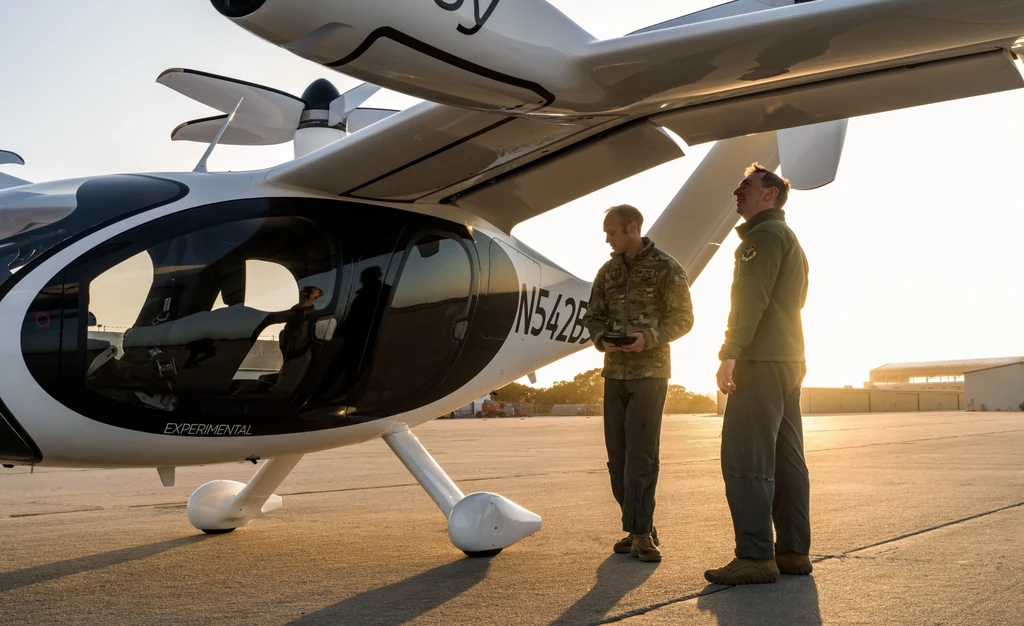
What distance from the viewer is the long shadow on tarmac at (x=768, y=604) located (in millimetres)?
3213

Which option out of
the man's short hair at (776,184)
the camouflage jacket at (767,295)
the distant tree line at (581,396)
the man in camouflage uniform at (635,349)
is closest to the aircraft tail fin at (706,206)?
the man in camouflage uniform at (635,349)

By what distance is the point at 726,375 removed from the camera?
157 inches

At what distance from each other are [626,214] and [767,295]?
117 cm

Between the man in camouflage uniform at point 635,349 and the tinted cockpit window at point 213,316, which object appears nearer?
the tinted cockpit window at point 213,316

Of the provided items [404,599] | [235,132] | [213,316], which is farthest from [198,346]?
[235,132]

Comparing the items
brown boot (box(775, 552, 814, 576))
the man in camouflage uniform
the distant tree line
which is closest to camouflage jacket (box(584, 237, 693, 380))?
the man in camouflage uniform

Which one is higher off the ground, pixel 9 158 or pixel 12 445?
pixel 9 158

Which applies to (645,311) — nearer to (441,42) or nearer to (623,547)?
(623,547)

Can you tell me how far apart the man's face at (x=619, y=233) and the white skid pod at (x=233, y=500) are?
252 centimetres

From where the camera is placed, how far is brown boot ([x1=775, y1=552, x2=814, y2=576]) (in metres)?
4.05

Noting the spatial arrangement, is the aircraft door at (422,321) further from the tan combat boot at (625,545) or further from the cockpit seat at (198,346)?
the tan combat boot at (625,545)

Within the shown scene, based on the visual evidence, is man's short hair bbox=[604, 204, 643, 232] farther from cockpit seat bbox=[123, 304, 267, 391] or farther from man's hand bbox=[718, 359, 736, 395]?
cockpit seat bbox=[123, 304, 267, 391]

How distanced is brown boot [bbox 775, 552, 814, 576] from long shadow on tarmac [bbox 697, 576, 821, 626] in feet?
0.27

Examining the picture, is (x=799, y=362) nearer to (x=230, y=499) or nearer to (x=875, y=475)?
(x=230, y=499)
